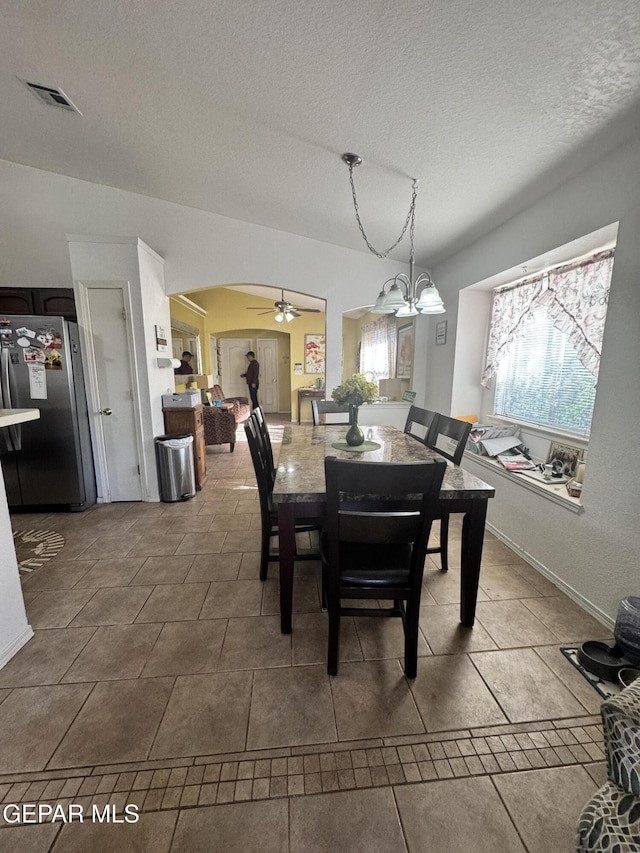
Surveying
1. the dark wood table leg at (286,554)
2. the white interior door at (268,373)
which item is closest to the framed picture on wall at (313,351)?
the white interior door at (268,373)

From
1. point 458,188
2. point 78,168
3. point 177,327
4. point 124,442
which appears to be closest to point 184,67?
point 458,188

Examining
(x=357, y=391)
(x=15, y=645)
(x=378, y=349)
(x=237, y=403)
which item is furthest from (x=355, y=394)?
(x=237, y=403)

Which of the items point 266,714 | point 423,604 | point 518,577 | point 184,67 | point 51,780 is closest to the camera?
point 51,780

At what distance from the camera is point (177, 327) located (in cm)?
645

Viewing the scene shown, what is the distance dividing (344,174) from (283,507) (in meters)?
2.28

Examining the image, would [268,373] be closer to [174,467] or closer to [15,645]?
[174,467]

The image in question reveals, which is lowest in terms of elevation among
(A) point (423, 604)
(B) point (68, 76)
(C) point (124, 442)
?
(A) point (423, 604)

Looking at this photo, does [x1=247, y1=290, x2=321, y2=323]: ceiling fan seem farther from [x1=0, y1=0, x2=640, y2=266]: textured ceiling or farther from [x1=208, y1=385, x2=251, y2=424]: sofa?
[x1=0, y1=0, x2=640, y2=266]: textured ceiling

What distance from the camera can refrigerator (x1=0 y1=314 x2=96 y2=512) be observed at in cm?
285

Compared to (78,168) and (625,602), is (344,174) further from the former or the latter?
(625,602)

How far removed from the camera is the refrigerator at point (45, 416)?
285 cm

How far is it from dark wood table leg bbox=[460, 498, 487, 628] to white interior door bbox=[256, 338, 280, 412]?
825 centimetres

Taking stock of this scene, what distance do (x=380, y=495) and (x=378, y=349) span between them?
416 cm

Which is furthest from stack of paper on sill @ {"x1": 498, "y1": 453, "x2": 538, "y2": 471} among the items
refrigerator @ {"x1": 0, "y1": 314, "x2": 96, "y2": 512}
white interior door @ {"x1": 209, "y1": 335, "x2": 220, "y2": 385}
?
white interior door @ {"x1": 209, "y1": 335, "x2": 220, "y2": 385}
